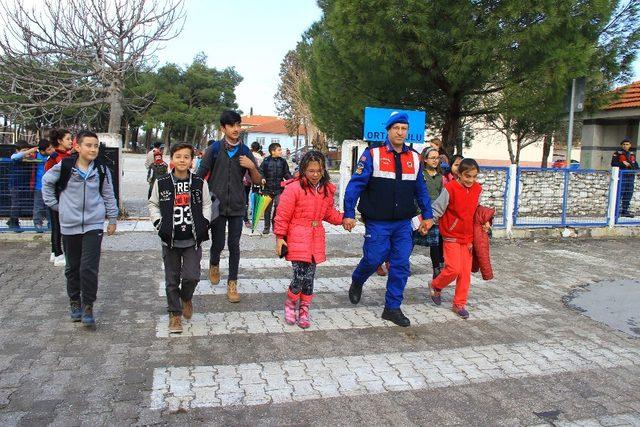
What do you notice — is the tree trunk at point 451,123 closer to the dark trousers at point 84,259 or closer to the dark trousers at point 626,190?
the dark trousers at point 626,190

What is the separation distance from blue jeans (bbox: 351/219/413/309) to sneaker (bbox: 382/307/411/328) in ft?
0.42

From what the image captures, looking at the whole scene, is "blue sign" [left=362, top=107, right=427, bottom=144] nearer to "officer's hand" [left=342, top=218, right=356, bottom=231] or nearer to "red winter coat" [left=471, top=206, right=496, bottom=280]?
"red winter coat" [left=471, top=206, right=496, bottom=280]

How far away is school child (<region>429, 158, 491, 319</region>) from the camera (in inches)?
224

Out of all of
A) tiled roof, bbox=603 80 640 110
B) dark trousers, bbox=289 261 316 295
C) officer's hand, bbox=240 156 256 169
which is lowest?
dark trousers, bbox=289 261 316 295

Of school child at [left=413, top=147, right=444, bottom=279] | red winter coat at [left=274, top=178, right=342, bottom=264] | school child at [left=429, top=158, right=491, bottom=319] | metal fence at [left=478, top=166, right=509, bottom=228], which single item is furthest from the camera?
metal fence at [left=478, top=166, right=509, bottom=228]

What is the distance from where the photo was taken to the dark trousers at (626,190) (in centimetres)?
1180

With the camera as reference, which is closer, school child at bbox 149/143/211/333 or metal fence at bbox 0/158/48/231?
school child at bbox 149/143/211/333

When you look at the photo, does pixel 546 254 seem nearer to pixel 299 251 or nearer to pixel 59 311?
pixel 299 251

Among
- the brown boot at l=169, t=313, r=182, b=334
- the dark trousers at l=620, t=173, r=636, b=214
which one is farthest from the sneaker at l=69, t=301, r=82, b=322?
the dark trousers at l=620, t=173, r=636, b=214

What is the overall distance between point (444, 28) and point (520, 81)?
1.96m

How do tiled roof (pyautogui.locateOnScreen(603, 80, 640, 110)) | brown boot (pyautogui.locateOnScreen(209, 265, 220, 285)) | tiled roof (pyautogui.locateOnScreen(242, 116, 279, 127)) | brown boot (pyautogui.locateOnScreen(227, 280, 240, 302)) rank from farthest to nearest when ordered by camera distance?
tiled roof (pyautogui.locateOnScreen(242, 116, 279, 127)), tiled roof (pyautogui.locateOnScreen(603, 80, 640, 110)), brown boot (pyautogui.locateOnScreen(209, 265, 220, 285)), brown boot (pyautogui.locateOnScreen(227, 280, 240, 302))

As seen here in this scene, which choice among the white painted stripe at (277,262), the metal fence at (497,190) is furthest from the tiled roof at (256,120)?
the white painted stripe at (277,262)

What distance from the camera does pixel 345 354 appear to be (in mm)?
4645

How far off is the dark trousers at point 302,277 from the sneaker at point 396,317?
2.79 feet
